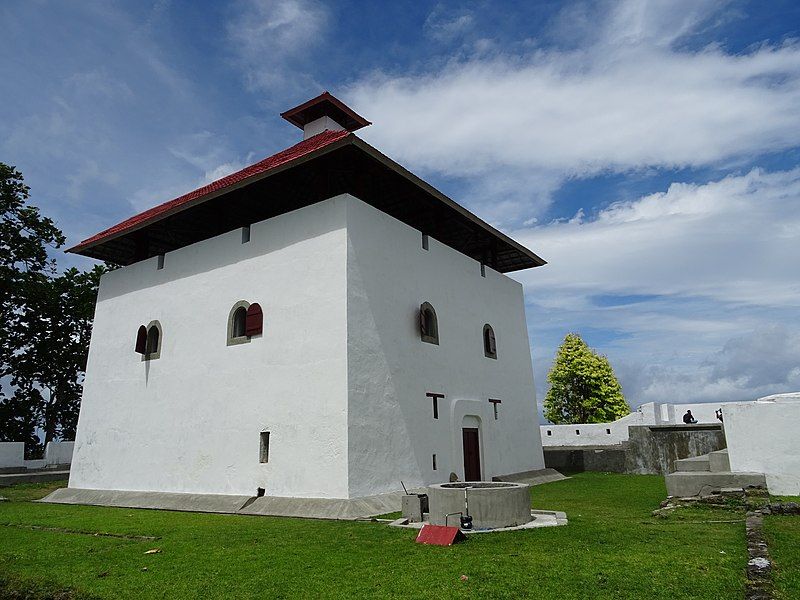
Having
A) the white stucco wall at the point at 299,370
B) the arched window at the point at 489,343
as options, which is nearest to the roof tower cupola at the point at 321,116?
the white stucco wall at the point at 299,370

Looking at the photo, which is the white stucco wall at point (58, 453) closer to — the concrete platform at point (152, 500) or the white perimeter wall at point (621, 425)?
the concrete platform at point (152, 500)

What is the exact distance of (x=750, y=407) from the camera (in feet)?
34.3

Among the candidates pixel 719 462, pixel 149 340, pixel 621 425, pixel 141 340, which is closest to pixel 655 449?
pixel 621 425

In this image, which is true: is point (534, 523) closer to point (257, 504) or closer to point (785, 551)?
point (785, 551)

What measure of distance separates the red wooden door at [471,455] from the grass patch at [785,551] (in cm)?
825

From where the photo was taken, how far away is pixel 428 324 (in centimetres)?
1514

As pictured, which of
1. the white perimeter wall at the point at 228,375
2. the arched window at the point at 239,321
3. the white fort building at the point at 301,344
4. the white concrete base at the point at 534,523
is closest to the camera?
the white concrete base at the point at 534,523

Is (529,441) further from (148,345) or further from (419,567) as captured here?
(419,567)

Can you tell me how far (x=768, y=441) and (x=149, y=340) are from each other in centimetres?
1522

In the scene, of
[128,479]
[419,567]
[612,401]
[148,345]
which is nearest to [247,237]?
[148,345]

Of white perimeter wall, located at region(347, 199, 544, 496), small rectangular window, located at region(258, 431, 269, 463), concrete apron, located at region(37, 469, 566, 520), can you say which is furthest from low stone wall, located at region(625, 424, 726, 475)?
small rectangular window, located at region(258, 431, 269, 463)

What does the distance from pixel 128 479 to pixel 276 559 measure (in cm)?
1047

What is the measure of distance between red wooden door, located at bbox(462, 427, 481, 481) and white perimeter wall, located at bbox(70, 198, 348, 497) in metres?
5.26

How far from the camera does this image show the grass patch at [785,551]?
5.00 meters
